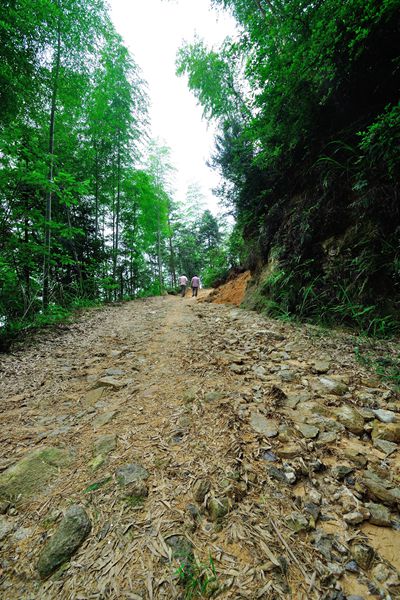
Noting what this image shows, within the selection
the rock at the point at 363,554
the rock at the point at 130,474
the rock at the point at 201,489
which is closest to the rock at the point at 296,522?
the rock at the point at 363,554

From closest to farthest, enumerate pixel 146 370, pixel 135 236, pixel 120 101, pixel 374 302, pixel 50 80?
pixel 146 370, pixel 374 302, pixel 50 80, pixel 120 101, pixel 135 236

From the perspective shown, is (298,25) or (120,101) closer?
(298,25)

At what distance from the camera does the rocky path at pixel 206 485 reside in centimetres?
82

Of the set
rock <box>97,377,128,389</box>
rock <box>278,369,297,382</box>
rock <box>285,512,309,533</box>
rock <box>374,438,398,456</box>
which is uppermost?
rock <box>97,377,128,389</box>

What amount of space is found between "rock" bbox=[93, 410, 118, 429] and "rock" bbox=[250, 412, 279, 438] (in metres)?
1.16

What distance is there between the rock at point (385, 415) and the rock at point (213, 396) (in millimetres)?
1148

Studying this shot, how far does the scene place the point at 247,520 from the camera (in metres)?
1.00

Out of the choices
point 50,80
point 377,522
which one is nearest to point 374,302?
point 377,522

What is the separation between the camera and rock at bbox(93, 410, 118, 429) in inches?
70.7

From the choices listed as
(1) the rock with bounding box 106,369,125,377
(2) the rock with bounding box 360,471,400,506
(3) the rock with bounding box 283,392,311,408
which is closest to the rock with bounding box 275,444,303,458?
(2) the rock with bounding box 360,471,400,506

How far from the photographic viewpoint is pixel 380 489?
3.60 ft

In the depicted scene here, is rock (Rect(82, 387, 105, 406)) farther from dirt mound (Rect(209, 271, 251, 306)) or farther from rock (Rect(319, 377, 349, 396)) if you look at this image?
dirt mound (Rect(209, 271, 251, 306))

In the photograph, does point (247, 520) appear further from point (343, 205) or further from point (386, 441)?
point (343, 205)

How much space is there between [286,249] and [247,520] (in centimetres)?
452
